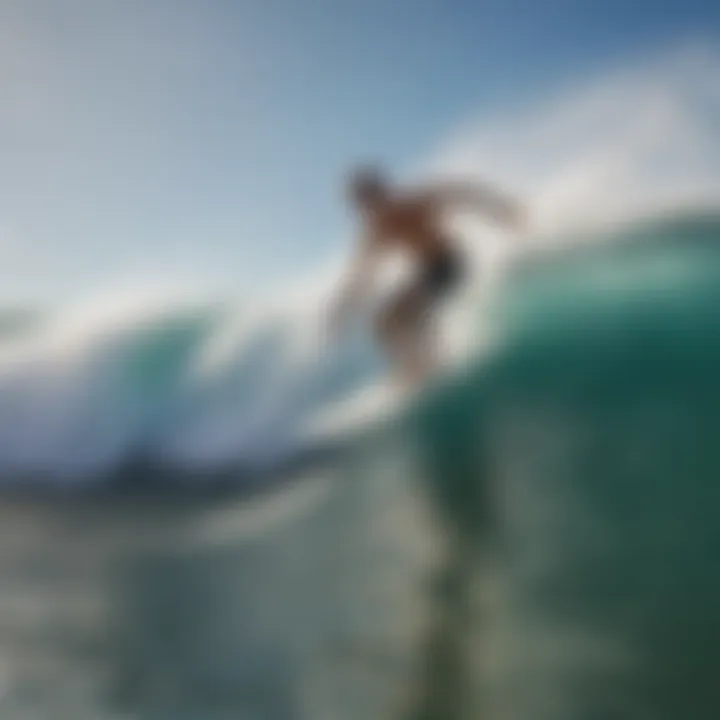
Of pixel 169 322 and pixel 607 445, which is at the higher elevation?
pixel 169 322

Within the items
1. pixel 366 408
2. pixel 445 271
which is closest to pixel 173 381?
pixel 366 408

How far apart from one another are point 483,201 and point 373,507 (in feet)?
1.21

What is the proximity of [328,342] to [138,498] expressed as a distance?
27 cm

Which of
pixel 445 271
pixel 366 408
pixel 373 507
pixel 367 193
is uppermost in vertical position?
pixel 367 193

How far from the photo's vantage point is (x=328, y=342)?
1218 millimetres

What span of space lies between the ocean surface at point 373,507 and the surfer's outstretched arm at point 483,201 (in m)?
0.05

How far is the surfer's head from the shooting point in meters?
1.24

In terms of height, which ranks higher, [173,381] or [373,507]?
[173,381]

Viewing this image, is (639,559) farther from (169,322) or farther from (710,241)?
(169,322)

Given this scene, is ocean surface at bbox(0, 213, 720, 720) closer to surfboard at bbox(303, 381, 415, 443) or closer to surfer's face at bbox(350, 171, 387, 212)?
surfboard at bbox(303, 381, 415, 443)

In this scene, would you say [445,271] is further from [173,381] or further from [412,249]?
[173,381]

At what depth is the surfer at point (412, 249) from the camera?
121 cm

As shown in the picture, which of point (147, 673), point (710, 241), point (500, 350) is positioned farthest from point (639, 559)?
point (147, 673)

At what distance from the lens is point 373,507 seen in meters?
1.18
